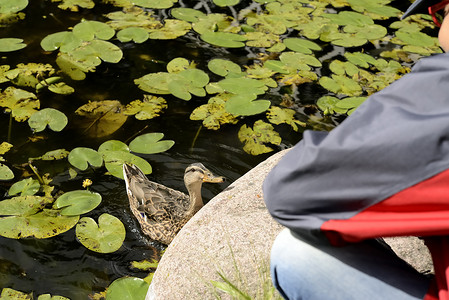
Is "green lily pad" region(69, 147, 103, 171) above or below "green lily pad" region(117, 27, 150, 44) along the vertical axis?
below

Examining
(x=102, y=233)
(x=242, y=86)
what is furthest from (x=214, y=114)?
(x=102, y=233)

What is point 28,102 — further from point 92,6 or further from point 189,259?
point 189,259

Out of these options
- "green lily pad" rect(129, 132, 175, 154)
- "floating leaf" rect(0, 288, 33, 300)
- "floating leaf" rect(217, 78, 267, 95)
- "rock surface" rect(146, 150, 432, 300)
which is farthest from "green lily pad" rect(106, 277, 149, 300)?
"floating leaf" rect(217, 78, 267, 95)

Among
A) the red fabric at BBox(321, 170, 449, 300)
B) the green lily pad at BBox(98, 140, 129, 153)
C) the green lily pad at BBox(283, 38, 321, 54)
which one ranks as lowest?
the green lily pad at BBox(98, 140, 129, 153)

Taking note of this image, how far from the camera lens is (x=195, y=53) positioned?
5.34m

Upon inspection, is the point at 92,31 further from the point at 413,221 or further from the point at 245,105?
the point at 413,221

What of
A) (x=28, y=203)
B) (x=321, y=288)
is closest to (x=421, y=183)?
(x=321, y=288)

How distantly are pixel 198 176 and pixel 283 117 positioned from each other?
110 cm

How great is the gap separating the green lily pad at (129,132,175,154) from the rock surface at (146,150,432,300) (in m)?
1.19

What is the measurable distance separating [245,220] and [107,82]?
2.44 meters

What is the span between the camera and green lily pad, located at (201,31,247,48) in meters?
5.28

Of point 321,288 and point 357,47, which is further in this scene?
point 357,47

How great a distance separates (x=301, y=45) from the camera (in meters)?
5.38

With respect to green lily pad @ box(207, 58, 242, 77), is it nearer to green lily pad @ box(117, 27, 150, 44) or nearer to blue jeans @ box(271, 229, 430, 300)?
green lily pad @ box(117, 27, 150, 44)
